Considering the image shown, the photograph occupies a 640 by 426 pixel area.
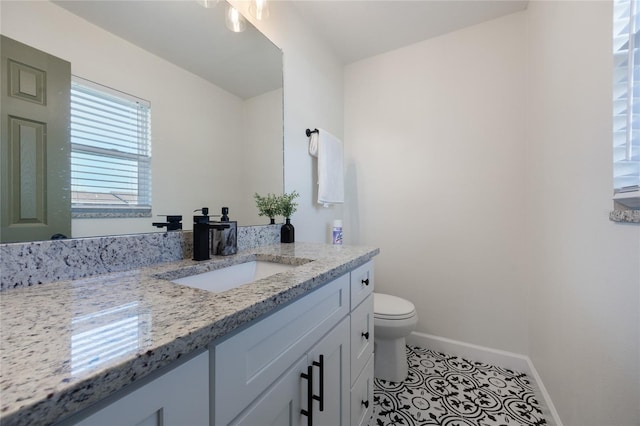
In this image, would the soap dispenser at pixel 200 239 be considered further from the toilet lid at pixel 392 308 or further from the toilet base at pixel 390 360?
the toilet base at pixel 390 360

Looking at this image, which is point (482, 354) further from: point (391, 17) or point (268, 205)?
point (391, 17)

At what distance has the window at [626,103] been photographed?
0.70 m

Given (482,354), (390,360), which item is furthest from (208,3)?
(482,354)

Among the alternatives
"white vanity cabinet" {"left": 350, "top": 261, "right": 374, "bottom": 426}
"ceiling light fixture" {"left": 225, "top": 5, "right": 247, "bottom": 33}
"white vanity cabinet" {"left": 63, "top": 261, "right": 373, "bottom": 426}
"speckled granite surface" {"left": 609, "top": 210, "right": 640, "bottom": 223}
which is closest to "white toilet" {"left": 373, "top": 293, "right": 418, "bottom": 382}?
"white vanity cabinet" {"left": 350, "top": 261, "right": 374, "bottom": 426}

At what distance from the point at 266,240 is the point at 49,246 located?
31.9 inches

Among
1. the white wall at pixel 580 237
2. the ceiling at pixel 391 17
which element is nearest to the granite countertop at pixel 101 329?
the white wall at pixel 580 237

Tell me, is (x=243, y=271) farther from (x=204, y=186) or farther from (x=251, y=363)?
(x=251, y=363)

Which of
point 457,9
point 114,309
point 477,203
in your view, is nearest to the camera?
point 114,309

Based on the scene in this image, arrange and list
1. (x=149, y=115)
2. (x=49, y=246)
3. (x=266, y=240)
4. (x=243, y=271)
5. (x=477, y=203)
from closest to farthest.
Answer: (x=49, y=246) < (x=149, y=115) < (x=243, y=271) < (x=266, y=240) < (x=477, y=203)

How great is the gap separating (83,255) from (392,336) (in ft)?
4.83

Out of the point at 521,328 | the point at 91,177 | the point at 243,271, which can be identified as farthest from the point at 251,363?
the point at 521,328

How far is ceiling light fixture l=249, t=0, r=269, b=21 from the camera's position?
1261 millimetres

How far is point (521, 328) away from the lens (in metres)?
1.65

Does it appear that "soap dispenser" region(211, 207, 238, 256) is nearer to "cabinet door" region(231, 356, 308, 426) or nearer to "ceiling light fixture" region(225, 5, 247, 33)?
"cabinet door" region(231, 356, 308, 426)
